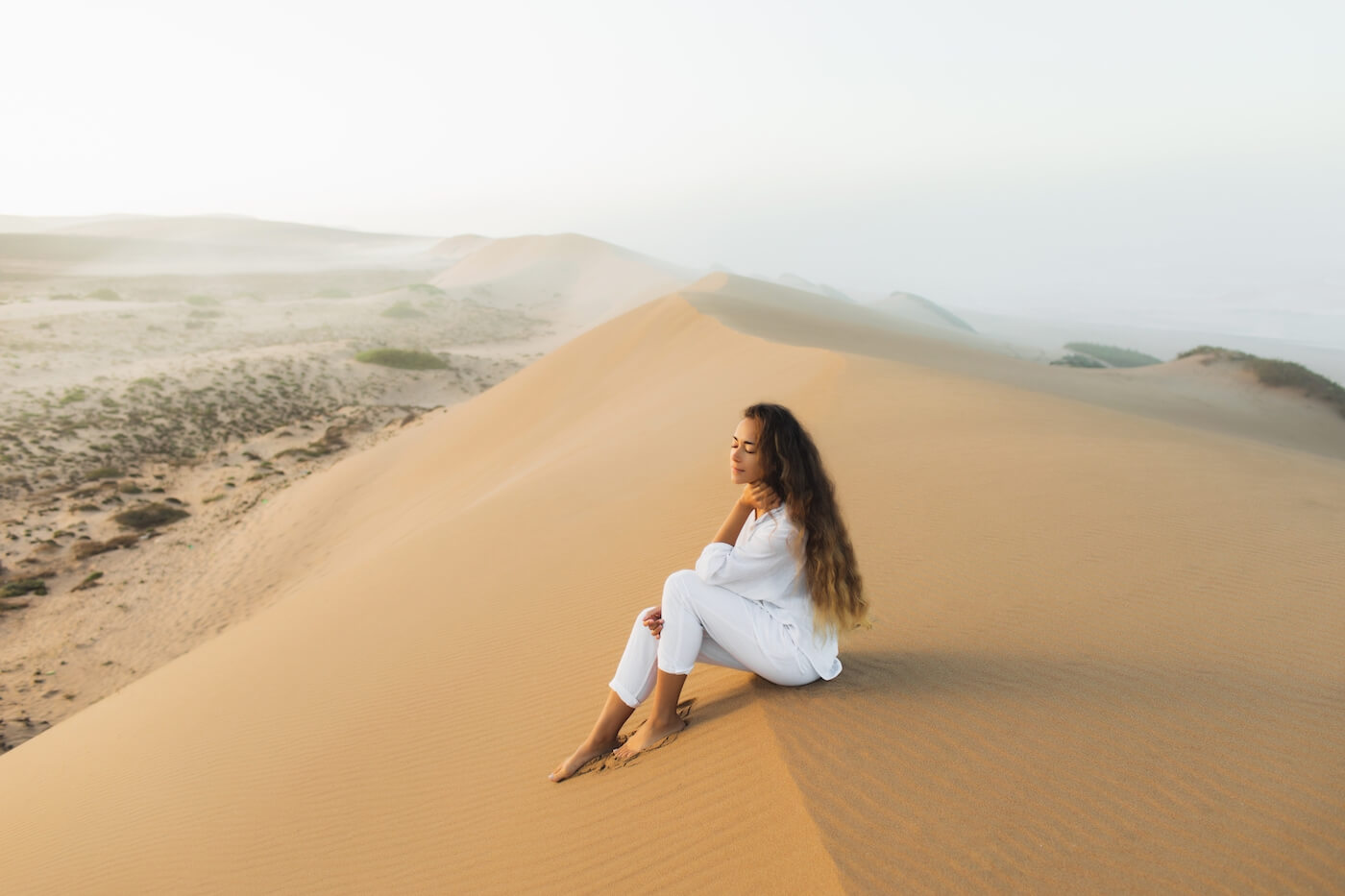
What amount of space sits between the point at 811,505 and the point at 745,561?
0.32 m

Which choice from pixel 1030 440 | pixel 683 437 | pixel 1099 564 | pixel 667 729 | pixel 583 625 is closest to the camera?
pixel 667 729

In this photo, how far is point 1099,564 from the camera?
417cm

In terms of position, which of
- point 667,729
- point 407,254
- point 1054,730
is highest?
point 407,254

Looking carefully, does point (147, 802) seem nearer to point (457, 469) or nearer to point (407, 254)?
point (457, 469)

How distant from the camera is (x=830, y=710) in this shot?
2.76 metres

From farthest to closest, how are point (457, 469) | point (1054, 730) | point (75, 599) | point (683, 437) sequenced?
1. point (457, 469)
2. point (75, 599)
3. point (683, 437)
4. point (1054, 730)

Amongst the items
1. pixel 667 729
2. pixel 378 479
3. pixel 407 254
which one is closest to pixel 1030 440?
pixel 667 729

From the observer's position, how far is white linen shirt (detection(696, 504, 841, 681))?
2.67m

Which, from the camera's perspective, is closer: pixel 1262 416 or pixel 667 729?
pixel 667 729

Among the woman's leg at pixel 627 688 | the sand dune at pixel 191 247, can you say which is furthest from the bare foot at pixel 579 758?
the sand dune at pixel 191 247

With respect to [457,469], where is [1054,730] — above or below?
above

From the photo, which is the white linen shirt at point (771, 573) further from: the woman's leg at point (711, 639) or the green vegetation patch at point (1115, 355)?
the green vegetation patch at point (1115, 355)

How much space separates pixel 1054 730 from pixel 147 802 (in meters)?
4.50

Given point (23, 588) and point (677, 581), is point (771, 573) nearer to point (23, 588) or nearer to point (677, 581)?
point (677, 581)
